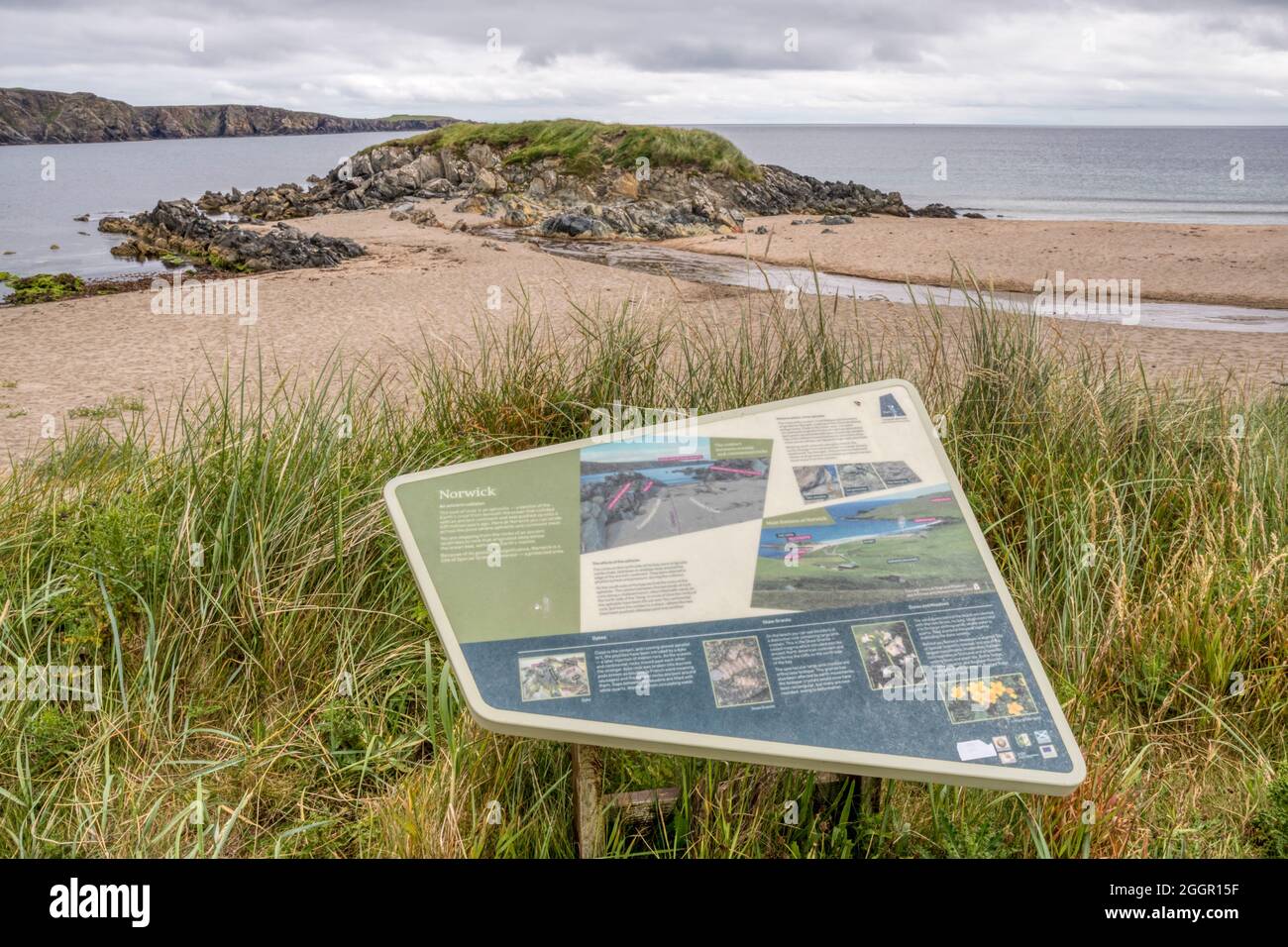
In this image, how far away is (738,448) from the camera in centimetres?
272

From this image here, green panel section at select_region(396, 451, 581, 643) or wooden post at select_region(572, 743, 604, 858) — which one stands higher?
green panel section at select_region(396, 451, 581, 643)

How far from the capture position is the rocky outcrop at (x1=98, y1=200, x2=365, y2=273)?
64.5ft

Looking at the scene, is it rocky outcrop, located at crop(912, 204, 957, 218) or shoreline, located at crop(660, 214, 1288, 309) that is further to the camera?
rocky outcrop, located at crop(912, 204, 957, 218)

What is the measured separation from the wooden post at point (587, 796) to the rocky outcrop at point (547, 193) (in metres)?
26.4

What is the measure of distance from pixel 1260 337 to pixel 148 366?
13.9 meters

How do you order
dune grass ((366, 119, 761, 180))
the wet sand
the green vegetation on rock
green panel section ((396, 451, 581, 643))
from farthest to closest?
dune grass ((366, 119, 761, 180))
the green vegetation on rock
the wet sand
green panel section ((396, 451, 581, 643))

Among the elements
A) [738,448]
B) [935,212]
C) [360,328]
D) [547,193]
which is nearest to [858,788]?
[738,448]

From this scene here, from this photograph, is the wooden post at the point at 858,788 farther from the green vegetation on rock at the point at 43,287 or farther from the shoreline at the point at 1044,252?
the green vegetation on rock at the point at 43,287

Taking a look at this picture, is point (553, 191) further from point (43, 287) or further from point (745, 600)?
point (745, 600)

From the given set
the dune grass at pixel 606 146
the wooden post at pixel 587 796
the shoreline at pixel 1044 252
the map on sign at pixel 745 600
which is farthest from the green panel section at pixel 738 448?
the dune grass at pixel 606 146

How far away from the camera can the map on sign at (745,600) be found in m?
A: 2.09

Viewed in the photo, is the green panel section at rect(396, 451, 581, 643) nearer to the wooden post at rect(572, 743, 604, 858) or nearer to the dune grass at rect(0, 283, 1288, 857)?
the wooden post at rect(572, 743, 604, 858)

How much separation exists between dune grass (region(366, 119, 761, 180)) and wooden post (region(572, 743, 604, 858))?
123 ft

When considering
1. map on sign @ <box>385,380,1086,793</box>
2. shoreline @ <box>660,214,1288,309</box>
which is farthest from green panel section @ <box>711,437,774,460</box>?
shoreline @ <box>660,214,1288,309</box>
